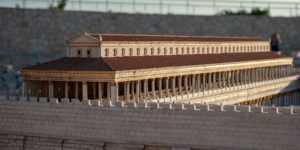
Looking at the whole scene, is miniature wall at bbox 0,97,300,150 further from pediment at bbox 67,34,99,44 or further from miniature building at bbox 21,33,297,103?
pediment at bbox 67,34,99,44

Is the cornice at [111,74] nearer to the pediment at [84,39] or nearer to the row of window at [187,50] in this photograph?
the row of window at [187,50]

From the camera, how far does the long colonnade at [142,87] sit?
4482 cm

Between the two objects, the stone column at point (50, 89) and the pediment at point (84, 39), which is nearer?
the stone column at point (50, 89)

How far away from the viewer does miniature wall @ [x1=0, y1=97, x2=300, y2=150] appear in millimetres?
33906

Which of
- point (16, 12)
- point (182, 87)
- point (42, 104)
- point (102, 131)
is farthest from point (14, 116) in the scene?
point (16, 12)

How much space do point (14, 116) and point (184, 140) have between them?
10.2 m

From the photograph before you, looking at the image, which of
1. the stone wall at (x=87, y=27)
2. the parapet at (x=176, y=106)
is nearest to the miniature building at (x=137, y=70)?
the parapet at (x=176, y=106)

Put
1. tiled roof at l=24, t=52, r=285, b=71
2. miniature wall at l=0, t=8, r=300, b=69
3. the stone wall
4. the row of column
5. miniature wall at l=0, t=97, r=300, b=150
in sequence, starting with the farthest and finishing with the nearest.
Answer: miniature wall at l=0, t=8, r=300, b=69 < the stone wall < the row of column < tiled roof at l=24, t=52, r=285, b=71 < miniature wall at l=0, t=97, r=300, b=150

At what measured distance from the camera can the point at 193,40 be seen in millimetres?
61312

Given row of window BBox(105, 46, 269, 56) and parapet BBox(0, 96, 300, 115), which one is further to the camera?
row of window BBox(105, 46, 269, 56)

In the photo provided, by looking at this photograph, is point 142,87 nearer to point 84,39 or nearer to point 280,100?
point 84,39

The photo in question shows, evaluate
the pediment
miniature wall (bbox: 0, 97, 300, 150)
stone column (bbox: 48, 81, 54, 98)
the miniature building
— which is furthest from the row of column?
miniature wall (bbox: 0, 97, 300, 150)

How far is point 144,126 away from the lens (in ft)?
121

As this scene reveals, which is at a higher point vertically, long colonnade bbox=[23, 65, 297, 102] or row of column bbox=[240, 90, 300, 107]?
long colonnade bbox=[23, 65, 297, 102]
